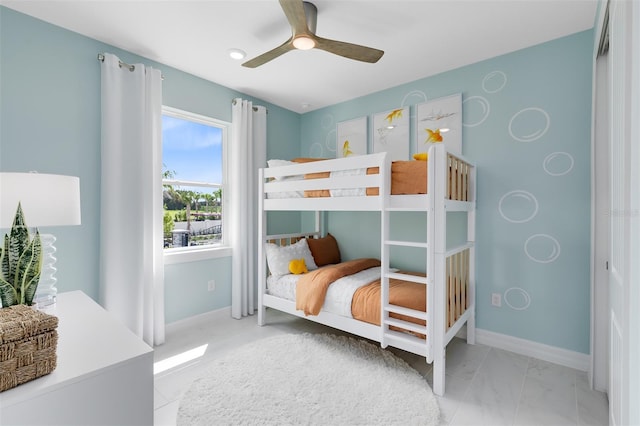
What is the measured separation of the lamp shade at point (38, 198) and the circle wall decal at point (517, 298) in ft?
10.1

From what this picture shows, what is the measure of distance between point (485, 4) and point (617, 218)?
5.09 feet

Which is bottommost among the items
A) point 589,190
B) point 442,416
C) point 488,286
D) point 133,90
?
point 442,416

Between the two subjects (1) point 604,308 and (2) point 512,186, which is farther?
(2) point 512,186

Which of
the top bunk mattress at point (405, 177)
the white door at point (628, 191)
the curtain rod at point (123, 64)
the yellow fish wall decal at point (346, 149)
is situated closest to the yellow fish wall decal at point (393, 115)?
the yellow fish wall decal at point (346, 149)

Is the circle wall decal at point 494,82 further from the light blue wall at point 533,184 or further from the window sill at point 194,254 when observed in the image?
the window sill at point 194,254

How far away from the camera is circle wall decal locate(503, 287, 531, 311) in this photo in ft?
8.09

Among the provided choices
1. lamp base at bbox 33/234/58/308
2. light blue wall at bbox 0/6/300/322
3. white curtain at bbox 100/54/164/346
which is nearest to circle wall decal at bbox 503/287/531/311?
white curtain at bbox 100/54/164/346

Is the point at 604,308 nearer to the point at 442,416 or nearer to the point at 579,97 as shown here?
the point at 442,416

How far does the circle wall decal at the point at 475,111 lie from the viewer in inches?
104

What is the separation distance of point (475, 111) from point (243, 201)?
8.04 ft

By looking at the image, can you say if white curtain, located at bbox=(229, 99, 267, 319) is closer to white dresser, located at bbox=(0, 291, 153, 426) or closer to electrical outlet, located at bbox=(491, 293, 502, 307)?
white dresser, located at bbox=(0, 291, 153, 426)

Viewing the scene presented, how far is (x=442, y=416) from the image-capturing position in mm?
1719

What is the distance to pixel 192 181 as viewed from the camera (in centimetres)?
309

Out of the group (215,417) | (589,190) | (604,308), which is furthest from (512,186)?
(215,417)
